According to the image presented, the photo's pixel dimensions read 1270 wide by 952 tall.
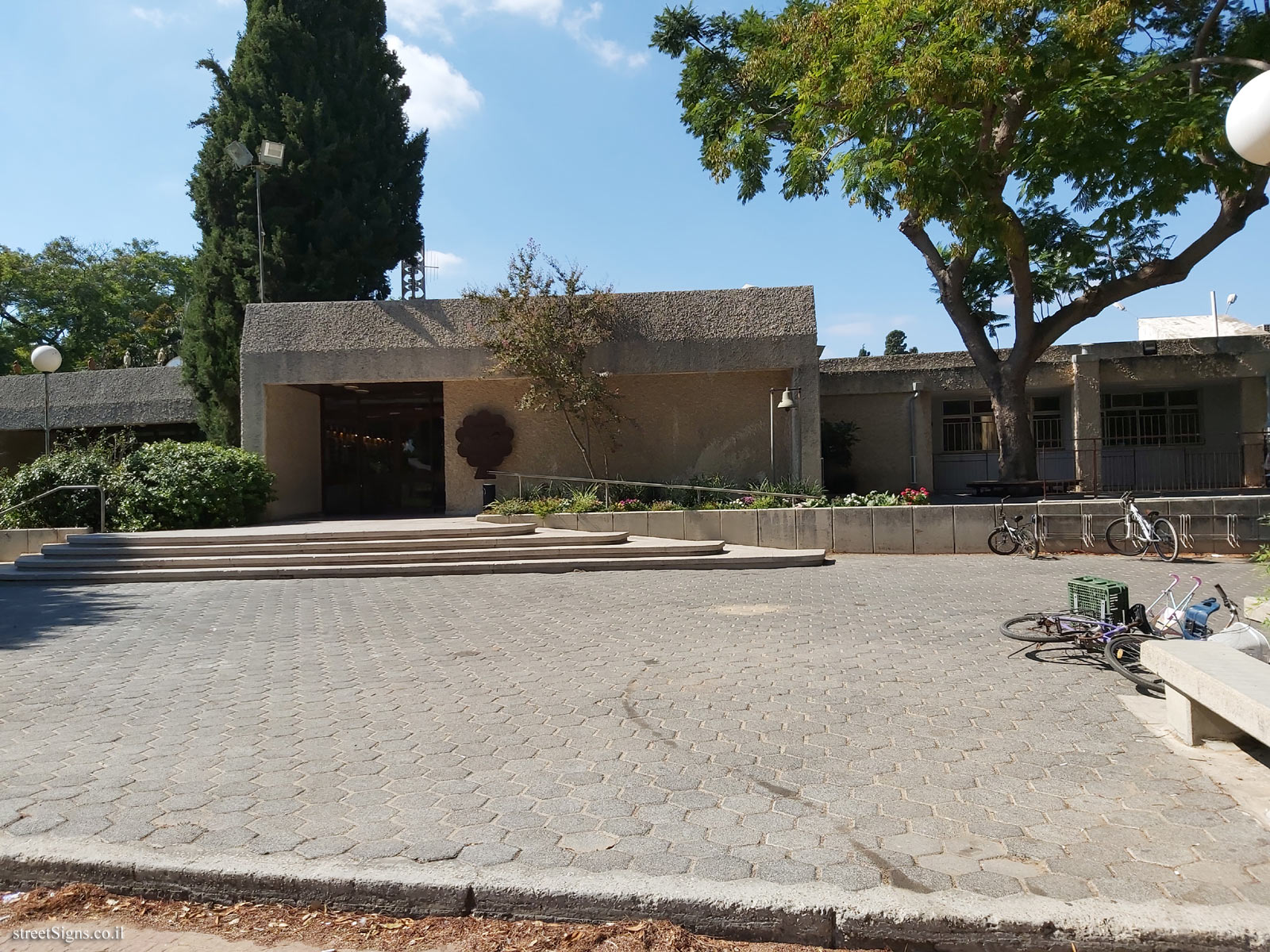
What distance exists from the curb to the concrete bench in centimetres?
107

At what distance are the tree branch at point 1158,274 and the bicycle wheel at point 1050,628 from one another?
42.1ft

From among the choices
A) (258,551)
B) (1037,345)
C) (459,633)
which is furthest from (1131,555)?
(258,551)

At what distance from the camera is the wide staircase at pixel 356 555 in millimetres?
13000

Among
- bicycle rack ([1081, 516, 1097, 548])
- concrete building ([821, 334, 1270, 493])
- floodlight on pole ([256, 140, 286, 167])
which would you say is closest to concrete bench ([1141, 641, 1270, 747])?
bicycle rack ([1081, 516, 1097, 548])

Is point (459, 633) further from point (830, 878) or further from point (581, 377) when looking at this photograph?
point (581, 377)

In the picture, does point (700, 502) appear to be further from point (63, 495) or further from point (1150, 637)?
point (63, 495)

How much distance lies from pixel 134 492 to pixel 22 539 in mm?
1848

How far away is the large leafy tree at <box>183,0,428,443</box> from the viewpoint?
2455 centimetres

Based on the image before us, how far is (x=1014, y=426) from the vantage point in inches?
744

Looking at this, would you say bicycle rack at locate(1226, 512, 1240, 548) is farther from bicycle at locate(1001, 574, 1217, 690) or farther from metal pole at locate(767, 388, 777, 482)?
bicycle at locate(1001, 574, 1217, 690)

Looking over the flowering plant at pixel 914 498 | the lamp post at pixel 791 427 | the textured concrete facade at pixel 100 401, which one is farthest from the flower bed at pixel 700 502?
the textured concrete facade at pixel 100 401

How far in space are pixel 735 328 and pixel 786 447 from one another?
114 inches

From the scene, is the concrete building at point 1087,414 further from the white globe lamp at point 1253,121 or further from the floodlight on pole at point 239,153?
the white globe lamp at point 1253,121

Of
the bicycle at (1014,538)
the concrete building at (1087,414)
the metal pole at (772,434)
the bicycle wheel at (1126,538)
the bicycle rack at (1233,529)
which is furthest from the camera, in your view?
the concrete building at (1087,414)
